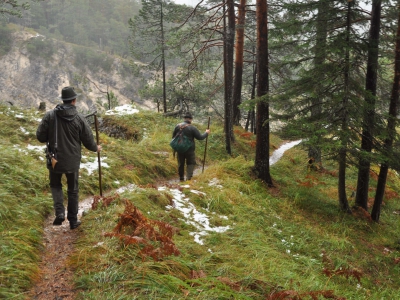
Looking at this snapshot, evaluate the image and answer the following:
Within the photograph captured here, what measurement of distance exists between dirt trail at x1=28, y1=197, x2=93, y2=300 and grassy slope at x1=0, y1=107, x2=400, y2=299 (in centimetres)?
12

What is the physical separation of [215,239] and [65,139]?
3.00 m

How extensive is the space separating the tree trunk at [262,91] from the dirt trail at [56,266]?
6.27 metres

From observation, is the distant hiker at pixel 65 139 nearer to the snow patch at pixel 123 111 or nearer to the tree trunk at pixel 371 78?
the tree trunk at pixel 371 78

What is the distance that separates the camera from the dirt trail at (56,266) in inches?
122

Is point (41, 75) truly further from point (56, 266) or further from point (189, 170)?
point (56, 266)

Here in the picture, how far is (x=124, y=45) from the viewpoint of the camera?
76.2 m

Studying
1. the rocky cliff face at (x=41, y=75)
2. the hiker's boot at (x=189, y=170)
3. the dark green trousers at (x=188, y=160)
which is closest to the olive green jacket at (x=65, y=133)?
the dark green trousers at (x=188, y=160)

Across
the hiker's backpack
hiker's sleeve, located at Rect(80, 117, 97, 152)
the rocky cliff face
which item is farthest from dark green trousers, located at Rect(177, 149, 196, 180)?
the rocky cliff face

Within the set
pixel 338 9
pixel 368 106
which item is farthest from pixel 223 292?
pixel 338 9

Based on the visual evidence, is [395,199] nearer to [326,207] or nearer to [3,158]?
[326,207]

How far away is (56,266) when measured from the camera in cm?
364

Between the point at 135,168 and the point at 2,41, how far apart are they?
8117 centimetres

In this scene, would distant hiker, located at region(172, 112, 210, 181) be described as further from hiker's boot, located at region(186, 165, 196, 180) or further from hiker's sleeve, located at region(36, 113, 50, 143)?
hiker's sleeve, located at region(36, 113, 50, 143)

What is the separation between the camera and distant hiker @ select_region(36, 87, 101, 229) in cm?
447
